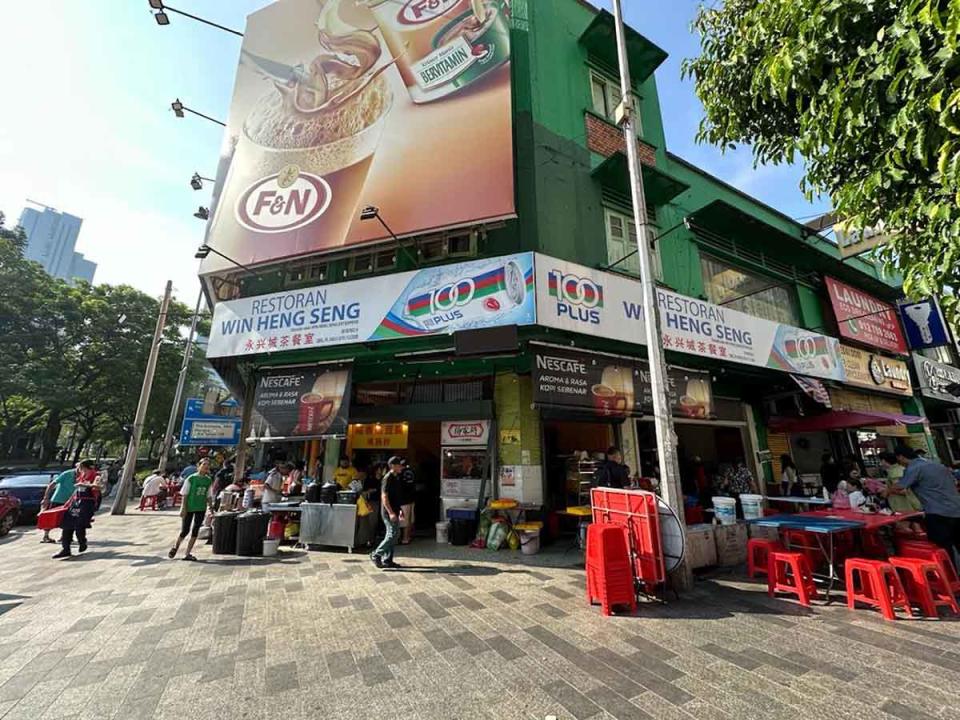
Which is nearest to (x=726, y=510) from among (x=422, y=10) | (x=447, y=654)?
(x=447, y=654)

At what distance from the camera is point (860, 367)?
46.3 feet

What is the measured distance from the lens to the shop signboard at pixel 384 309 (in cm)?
773

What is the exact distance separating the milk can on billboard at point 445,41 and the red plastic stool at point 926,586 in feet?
37.9

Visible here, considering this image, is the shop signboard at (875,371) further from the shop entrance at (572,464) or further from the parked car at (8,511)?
the parked car at (8,511)

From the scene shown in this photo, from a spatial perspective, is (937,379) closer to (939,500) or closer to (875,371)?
(875,371)

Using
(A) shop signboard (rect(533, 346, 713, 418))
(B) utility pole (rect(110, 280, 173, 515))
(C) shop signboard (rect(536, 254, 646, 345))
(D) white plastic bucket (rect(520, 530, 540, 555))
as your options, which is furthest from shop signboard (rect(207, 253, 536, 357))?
(B) utility pole (rect(110, 280, 173, 515))

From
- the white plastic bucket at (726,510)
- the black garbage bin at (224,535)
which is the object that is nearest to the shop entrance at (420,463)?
the black garbage bin at (224,535)

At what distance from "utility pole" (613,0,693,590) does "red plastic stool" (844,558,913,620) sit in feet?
5.82

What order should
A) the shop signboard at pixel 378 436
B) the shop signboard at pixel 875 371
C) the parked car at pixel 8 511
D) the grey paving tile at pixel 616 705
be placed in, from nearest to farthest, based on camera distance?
the grey paving tile at pixel 616 705 < the parked car at pixel 8 511 < the shop signboard at pixel 378 436 < the shop signboard at pixel 875 371

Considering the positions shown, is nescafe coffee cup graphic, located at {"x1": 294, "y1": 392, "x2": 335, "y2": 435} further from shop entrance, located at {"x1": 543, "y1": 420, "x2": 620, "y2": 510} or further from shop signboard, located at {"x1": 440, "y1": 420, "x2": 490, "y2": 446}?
shop entrance, located at {"x1": 543, "y1": 420, "x2": 620, "y2": 510}

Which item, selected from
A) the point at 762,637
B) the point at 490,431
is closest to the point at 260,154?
the point at 490,431

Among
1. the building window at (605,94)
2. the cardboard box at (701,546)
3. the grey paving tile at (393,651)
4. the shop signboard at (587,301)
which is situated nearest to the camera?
the grey paving tile at (393,651)

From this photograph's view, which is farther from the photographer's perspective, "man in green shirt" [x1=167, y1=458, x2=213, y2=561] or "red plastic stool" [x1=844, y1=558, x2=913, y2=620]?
"man in green shirt" [x1=167, y1=458, x2=213, y2=561]

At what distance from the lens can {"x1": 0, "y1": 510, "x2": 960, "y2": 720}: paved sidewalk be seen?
305 cm
